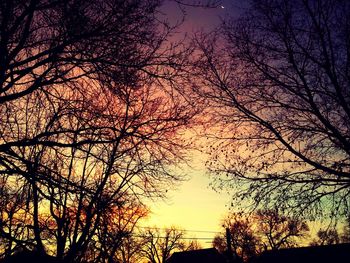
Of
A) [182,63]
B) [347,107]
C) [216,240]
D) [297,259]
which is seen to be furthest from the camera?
[216,240]

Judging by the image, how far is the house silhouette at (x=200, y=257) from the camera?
160 feet

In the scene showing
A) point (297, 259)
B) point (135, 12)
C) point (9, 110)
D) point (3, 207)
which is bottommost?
point (297, 259)

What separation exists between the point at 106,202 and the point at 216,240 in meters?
66.5

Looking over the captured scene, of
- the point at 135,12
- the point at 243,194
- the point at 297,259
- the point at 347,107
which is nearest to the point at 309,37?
the point at 347,107

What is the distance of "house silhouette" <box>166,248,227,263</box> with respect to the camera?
48.8 meters

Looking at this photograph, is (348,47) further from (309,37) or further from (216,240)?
(216,240)

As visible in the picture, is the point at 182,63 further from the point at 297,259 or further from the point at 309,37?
the point at 297,259

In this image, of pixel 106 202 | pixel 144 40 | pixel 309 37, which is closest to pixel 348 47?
pixel 309 37

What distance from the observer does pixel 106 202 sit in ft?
18.5

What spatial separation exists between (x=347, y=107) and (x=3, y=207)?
844 centimetres

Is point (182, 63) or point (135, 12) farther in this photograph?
point (182, 63)

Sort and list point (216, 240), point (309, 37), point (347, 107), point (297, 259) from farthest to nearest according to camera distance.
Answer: point (216, 240)
point (297, 259)
point (309, 37)
point (347, 107)

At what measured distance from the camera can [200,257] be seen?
161 ft

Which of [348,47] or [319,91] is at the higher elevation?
[348,47]
